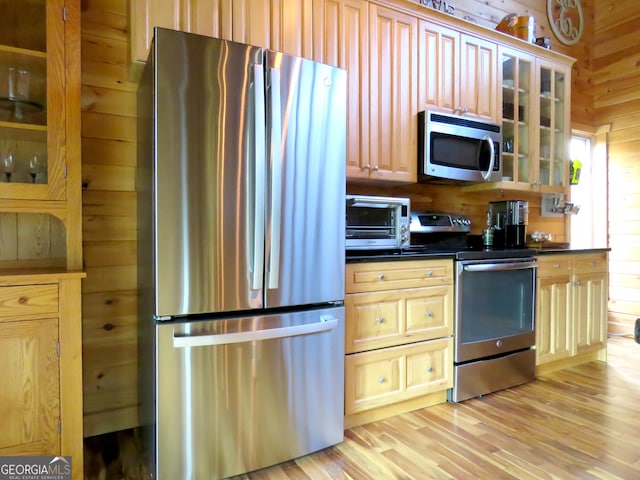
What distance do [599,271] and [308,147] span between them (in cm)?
264

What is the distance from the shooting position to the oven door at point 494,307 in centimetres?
240

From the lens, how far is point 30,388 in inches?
59.9

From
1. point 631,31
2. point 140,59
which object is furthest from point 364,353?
point 631,31

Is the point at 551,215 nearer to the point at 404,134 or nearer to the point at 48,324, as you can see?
the point at 404,134

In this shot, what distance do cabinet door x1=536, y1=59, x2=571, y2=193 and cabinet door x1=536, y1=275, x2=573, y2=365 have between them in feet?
2.89

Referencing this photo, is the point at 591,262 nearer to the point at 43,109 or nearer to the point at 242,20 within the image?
the point at 242,20

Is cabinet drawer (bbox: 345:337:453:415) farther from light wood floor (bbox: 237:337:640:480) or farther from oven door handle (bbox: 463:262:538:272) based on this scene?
oven door handle (bbox: 463:262:538:272)

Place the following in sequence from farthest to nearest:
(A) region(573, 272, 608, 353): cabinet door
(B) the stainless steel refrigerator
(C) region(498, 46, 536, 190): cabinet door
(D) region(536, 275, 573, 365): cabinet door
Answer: (C) region(498, 46, 536, 190): cabinet door → (A) region(573, 272, 608, 353): cabinet door → (D) region(536, 275, 573, 365): cabinet door → (B) the stainless steel refrigerator

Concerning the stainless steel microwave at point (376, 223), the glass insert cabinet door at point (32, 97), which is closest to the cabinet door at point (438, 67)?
the stainless steel microwave at point (376, 223)

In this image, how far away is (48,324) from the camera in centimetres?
153

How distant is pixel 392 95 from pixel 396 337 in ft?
4.81

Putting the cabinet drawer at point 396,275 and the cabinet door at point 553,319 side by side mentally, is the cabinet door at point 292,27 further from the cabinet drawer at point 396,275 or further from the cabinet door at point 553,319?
the cabinet door at point 553,319

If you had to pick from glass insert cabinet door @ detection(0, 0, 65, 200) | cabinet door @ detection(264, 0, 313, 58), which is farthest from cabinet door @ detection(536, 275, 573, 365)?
glass insert cabinet door @ detection(0, 0, 65, 200)

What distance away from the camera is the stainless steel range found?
2.40 meters
